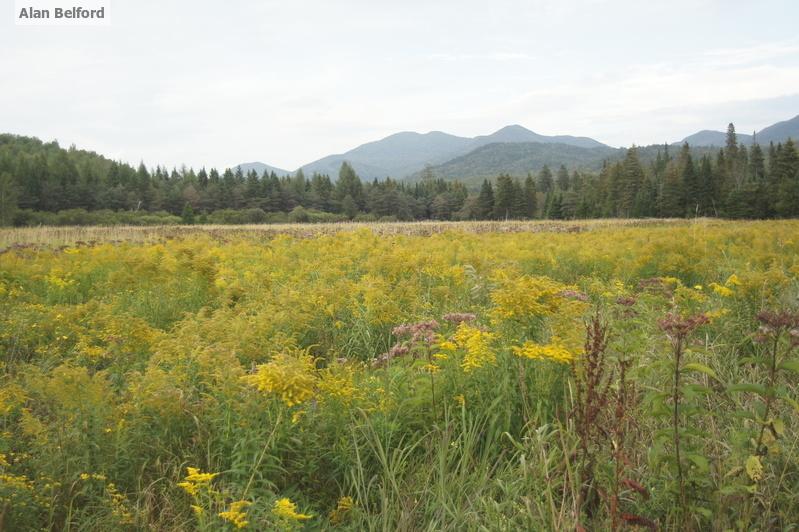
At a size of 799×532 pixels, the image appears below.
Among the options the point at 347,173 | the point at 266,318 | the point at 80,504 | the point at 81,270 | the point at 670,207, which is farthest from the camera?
the point at 347,173

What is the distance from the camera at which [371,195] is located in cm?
8781

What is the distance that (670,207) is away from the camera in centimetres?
5997

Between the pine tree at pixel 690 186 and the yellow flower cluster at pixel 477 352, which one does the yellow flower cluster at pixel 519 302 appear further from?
the pine tree at pixel 690 186

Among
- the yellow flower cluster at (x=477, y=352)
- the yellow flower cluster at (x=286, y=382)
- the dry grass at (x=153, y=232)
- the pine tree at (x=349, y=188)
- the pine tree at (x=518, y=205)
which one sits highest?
the pine tree at (x=349, y=188)

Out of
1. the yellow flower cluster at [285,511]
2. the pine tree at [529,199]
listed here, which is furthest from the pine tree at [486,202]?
the yellow flower cluster at [285,511]

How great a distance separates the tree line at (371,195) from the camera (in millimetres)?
52406

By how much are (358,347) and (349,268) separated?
368cm

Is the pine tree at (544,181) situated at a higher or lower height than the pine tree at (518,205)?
higher

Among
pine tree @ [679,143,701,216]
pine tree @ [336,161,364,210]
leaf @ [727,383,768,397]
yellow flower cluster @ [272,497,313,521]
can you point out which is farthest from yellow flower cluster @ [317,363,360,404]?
pine tree @ [336,161,364,210]

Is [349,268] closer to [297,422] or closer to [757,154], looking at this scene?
[297,422]

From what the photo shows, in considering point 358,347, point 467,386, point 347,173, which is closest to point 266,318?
point 358,347

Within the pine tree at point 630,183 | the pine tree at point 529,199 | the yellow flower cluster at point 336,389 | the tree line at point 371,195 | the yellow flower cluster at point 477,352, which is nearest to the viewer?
the yellow flower cluster at point 336,389

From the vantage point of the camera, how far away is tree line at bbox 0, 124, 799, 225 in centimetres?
5241

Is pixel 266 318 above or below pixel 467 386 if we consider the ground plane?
above
